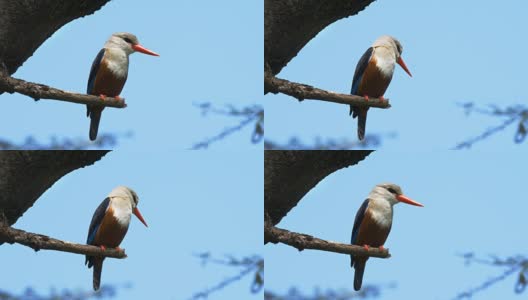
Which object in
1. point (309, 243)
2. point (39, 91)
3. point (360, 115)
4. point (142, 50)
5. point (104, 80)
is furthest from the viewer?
point (142, 50)

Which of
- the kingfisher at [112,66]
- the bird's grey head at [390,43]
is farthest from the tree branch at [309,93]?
the kingfisher at [112,66]

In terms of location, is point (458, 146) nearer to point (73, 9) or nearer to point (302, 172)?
point (302, 172)

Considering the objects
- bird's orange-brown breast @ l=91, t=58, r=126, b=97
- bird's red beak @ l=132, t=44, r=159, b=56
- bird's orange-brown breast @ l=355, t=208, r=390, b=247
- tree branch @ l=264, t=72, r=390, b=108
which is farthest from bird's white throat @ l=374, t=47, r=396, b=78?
bird's orange-brown breast @ l=91, t=58, r=126, b=97

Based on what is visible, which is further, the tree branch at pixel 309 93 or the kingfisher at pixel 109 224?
the kingfisher at pixel 109 224

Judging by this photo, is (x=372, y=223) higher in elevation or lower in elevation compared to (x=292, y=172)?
lower

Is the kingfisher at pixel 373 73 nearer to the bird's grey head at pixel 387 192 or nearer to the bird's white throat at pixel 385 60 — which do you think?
the bird's white throat at pixel 385 60

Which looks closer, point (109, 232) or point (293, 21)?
point (293, 21)

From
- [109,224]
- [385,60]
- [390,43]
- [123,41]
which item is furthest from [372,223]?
[123,41]

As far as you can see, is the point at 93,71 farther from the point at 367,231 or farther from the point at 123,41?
the point at 367,231
